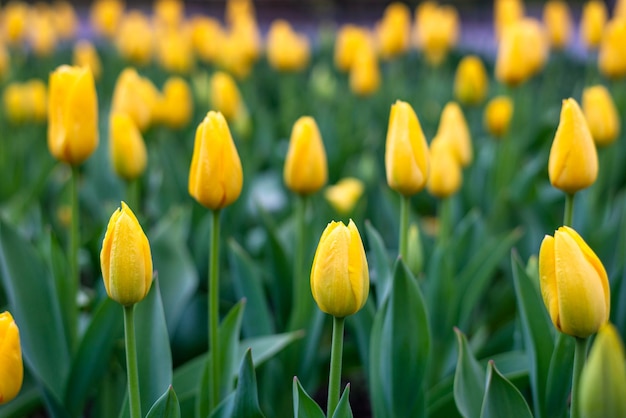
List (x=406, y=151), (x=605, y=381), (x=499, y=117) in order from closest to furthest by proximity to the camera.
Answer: (x=605, y=381) → (x=406, y=151) → (x=499, y=117)

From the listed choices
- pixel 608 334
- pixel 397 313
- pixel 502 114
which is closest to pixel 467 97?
pixel 502 114

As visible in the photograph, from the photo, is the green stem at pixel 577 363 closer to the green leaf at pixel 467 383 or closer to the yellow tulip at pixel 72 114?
the green leaf at pixel 467 383

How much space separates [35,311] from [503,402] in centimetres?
93

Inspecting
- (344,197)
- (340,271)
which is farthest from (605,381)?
(344,197)

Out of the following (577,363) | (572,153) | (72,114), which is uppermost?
(72,114)

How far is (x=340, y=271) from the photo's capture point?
3.29ft

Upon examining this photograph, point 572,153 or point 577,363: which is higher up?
point 572,153

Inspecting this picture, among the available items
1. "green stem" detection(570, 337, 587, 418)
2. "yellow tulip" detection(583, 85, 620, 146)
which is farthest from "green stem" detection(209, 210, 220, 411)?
"yellow tulip" detection(583, 85, 620, 146)

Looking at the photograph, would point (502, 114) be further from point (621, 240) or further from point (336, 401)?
point (336, 401)

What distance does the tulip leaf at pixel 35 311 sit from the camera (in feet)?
5.09

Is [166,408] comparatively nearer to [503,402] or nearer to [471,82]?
[503,402]

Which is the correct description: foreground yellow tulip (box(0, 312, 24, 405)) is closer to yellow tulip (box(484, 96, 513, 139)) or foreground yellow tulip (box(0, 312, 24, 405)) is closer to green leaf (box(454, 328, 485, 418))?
green leaf (box(454, 328, 485, 418))

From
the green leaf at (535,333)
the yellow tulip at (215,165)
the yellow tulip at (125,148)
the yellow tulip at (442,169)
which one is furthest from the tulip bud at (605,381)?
the yellow tulip at (125,148)

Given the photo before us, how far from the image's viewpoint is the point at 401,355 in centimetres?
137
